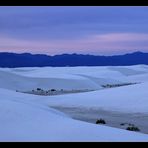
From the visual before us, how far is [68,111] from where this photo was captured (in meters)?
18.8

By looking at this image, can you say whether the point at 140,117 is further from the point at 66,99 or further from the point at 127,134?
the point at 127,134

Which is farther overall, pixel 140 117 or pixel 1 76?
pixel 1 76

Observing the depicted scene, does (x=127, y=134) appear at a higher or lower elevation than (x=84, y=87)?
lower

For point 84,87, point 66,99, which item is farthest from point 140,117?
point 84,87

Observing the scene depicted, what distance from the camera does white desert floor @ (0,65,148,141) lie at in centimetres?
573

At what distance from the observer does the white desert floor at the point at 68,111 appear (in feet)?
18.8

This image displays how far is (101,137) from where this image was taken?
17.5ft

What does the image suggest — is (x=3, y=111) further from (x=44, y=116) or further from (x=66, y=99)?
(x=66, y=99)

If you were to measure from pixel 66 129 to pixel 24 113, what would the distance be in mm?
2145

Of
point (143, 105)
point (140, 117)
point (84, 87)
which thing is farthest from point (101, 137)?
point (84, 87)
